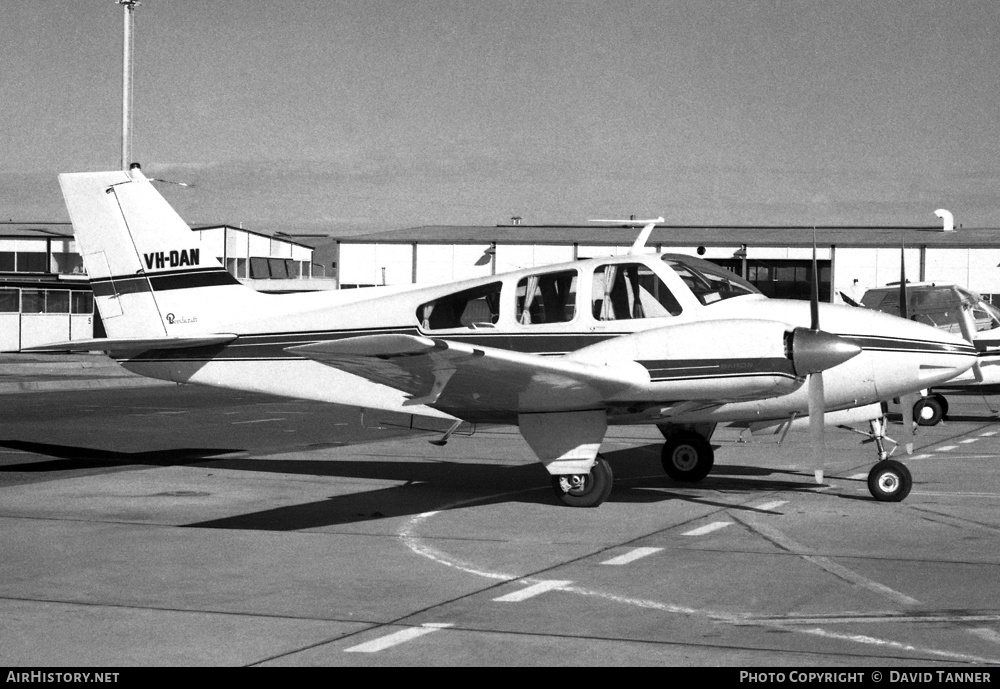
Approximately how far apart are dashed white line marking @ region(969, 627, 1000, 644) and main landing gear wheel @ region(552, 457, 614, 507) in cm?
505

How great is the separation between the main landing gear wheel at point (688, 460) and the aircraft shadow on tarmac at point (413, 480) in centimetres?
16

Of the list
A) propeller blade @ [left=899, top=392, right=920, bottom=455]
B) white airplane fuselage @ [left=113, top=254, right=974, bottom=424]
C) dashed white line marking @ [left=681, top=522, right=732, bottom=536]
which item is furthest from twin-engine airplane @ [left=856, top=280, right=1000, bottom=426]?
dashed white line marking @ [left=681, top=522, right=732, bottom=536]

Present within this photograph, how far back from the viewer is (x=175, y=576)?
782 centimetres

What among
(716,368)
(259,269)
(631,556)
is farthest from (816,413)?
(259,269)

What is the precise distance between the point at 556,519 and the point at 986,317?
17.7 m

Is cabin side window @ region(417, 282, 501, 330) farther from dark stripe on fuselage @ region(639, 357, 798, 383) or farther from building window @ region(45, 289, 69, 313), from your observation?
building window @ region(45, 289, 69, 313)

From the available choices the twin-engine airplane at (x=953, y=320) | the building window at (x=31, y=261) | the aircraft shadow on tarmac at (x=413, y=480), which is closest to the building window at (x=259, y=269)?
the building window at (x=31, y=261)

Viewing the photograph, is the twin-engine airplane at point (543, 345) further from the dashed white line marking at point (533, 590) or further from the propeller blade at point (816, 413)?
the dashed white line marking at point (533, 590)

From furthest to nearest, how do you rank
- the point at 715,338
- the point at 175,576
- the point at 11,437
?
1. the point at 11,437
2. the point at 715,338
3. the point at 175,576

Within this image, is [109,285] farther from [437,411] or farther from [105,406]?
[105,406]

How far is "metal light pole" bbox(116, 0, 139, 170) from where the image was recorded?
3481 cm

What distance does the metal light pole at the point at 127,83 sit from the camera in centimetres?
3481

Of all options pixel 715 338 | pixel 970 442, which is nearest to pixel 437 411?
pixel 715 338

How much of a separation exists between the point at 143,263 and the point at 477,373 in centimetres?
563
